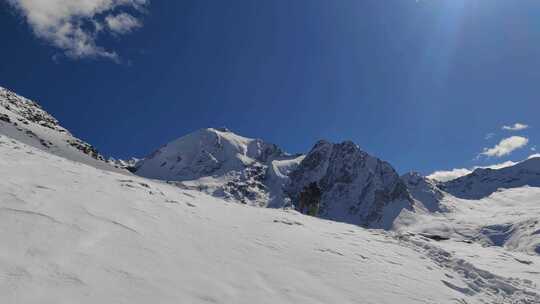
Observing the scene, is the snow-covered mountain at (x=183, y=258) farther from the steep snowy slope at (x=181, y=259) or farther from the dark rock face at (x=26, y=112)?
the dark rock face at (x=26, y=112)

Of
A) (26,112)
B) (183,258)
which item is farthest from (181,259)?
(26,112)

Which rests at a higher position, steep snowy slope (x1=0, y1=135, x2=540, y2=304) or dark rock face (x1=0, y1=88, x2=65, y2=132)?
dark rock face (x1=0, y1=88, x2=65, y2=132)

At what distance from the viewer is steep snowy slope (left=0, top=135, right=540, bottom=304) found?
782cm

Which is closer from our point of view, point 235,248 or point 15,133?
point 235,248

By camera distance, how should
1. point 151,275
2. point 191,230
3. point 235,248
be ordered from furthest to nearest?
point 191,230
point 235,248
point 151,275

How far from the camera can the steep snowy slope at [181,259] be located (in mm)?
7820

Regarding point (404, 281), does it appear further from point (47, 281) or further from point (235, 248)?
point (47, 281)

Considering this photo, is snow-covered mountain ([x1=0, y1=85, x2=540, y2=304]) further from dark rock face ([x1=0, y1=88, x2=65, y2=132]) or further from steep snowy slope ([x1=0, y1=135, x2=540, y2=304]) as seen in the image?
dark rock face ([x1=0, y1=88, x2=65, y2=132])

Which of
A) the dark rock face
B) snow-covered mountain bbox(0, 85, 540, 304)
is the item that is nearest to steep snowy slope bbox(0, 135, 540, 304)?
snow-covered mountain bbox(0, 85, 540, 304)

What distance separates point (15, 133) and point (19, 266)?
245ft

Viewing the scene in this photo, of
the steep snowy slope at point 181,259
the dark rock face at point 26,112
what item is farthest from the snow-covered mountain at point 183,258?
the dark rock face at point 26,112

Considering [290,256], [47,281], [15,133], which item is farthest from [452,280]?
[15,133]

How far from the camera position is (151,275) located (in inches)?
340

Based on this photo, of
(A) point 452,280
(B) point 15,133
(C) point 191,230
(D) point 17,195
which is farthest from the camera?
(B) point 15,133
